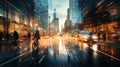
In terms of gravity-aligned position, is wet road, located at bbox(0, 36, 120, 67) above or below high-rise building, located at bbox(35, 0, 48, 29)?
below

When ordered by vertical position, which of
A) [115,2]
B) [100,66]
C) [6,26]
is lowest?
[100,66]

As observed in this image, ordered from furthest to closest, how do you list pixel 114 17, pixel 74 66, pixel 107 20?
1. pixel 107 20
2. pixel 114 17
3. pixel 74 66

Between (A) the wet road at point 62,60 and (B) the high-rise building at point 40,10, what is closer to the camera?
(A) the wet road at point 62,60

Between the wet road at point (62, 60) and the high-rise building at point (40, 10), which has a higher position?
the high-rise building at point (40, 10)

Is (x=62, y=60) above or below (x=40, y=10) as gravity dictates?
below

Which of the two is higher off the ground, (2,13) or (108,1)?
(108,1)

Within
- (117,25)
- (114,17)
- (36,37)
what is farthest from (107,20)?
(36,37)

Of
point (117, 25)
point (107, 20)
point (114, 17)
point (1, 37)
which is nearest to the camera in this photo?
point (1, 37)

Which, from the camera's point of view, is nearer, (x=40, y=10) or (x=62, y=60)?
(x=62, y=60)

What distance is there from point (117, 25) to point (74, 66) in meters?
42.9

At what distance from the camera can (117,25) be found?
53.2 meters

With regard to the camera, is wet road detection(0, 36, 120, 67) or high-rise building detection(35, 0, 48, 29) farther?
high-rise building detection(35, 0, 48, 29)

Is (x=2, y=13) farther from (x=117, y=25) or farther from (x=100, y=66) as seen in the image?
(x=100, y=66)

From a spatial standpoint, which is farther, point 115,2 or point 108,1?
point 108,1
